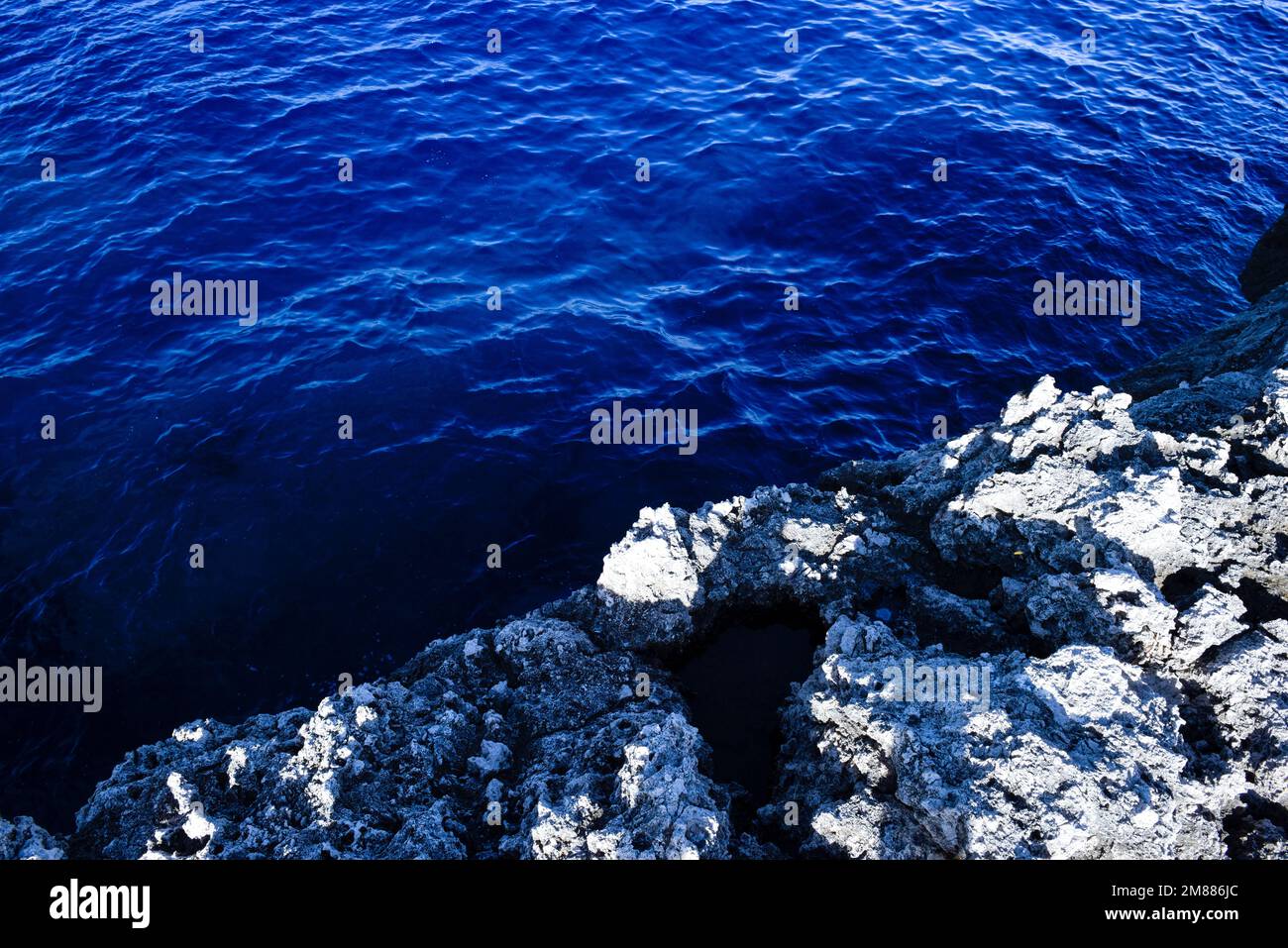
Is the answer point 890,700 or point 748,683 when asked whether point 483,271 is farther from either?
point 890,700

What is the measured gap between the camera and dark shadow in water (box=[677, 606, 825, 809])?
528 inches

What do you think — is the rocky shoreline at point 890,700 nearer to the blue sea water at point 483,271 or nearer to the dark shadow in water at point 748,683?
the dark shadow in water at point 748,683

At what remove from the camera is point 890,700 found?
11711mm

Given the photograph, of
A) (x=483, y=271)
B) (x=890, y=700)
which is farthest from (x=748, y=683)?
(x=483, y=271)

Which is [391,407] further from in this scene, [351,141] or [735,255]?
[351,141]

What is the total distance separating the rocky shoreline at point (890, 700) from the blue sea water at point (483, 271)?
419 centimetres

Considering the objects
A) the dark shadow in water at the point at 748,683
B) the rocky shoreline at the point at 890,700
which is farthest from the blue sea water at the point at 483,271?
the dark shadow in water at the point at 748,683

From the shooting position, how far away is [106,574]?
1828cm

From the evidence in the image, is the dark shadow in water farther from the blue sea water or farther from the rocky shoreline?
the blue sea water

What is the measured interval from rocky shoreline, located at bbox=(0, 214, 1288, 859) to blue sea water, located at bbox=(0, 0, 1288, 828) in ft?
13.7

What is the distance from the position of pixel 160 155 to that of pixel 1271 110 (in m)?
40.6

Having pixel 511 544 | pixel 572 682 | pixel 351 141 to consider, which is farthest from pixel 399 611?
pixel 351 141

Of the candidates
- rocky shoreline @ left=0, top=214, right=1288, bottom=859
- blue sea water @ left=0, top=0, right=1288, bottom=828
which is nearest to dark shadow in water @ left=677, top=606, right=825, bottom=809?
rocky shoreline @ left=0, top=214, right=1288, bottom=859

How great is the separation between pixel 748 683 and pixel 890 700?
325 centimetres
